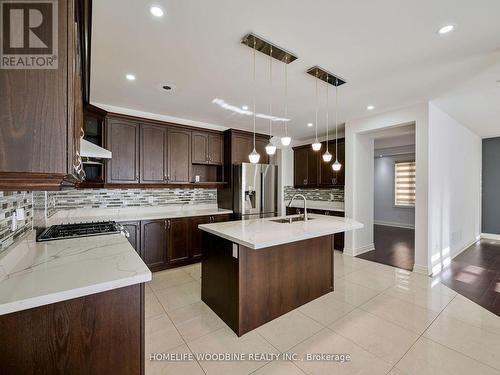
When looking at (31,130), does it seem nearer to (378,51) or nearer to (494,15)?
(378,51)

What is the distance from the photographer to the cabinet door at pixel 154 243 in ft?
11.0

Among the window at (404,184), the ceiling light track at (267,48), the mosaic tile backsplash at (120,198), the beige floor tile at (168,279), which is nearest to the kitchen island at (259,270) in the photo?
the beige floor tile at (168,279)

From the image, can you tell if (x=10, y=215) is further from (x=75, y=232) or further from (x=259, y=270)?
(x=259, y=270)

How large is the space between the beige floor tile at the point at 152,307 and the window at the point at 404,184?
25.0 feet

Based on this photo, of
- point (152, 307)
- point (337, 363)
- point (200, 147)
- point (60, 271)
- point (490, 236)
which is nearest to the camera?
point (60, 271)

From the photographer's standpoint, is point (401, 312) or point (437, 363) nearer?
point (437, 363)

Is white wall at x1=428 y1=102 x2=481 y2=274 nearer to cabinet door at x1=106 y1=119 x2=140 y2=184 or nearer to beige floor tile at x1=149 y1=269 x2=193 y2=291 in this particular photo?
beige floor tile at x1=149 y1=269 x2=193 y2=291

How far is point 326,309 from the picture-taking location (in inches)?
96.9

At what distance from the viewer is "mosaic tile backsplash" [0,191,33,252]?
4.41 feet

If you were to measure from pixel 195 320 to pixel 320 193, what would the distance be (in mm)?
4217

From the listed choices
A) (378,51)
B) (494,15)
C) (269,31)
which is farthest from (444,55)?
(269,31)

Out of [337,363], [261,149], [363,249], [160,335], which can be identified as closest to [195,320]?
[160,335]

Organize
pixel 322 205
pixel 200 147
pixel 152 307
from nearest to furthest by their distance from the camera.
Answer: pixel 152 307 → pixel 200 147 → pixel 322 205

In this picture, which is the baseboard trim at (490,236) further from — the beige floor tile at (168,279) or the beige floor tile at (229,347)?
the beige floor tile at (168,279)
